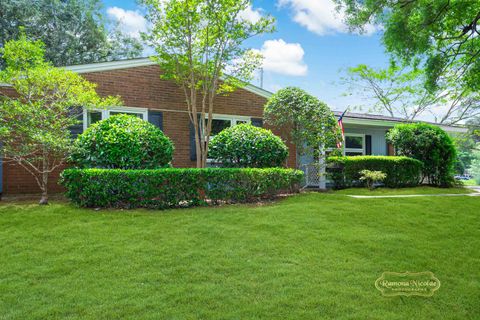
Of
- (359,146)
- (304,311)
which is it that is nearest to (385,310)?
(304,311)

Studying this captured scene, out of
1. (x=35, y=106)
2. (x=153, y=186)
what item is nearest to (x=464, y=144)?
(x=153, y=186)

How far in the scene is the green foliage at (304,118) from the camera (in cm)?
1041

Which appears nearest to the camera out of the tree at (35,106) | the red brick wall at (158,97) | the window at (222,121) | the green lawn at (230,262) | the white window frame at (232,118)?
the green lawn at (230,262)

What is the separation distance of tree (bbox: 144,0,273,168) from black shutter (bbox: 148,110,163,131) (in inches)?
37.3

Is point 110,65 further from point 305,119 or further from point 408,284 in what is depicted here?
point 408,284

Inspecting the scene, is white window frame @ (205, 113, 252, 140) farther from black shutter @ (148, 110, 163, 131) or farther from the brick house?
black shutter @ (148, 110, 163, 131)

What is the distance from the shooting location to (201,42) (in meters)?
9.45

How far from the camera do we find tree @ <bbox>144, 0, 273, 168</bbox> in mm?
8891

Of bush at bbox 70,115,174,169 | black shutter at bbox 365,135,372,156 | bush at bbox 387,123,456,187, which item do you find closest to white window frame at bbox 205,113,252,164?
bush at bbox 70,115,174,169

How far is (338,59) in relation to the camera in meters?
20.6

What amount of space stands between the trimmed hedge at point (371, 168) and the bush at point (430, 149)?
31.6 inches

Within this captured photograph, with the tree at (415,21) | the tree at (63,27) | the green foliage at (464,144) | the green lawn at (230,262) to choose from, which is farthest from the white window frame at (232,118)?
the tree at (63,27)

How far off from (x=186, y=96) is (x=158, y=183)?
3.95 metres

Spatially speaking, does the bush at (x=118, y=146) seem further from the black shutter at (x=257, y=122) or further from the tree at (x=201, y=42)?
the black shutter at (x=257, y=122)
